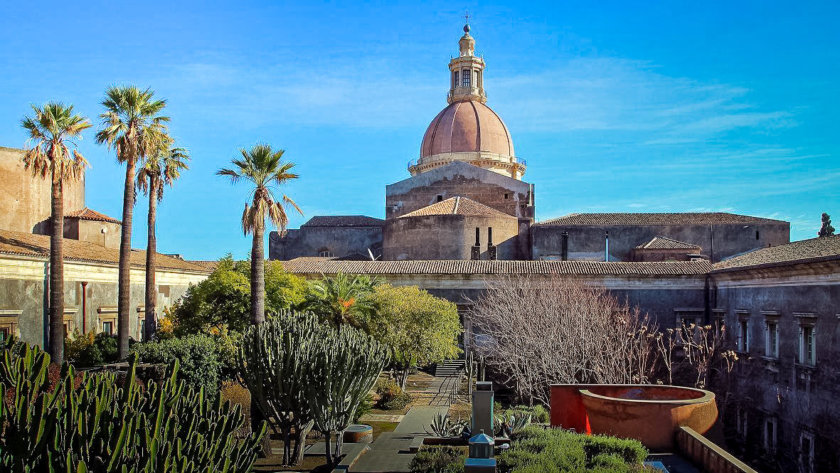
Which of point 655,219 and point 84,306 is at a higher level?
point 655,219

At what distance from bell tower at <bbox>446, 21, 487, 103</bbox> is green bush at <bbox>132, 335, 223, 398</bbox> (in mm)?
38502

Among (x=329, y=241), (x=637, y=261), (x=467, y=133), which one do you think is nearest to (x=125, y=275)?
(x=329, y=241)

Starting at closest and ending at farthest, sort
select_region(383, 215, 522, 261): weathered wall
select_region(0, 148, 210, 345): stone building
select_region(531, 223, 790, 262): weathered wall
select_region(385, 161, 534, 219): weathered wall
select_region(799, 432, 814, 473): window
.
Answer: select_region(799, 432, 814, 473): window, select_region(0, 148, 210, 345): stone building, select_region(383, 215, 522, 261): weathered wall, select_region(531, 223, 790, 262): weathered wall, select_region(385, 161, 534, 219): weathered wall

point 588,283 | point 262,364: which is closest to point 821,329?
point 588,283

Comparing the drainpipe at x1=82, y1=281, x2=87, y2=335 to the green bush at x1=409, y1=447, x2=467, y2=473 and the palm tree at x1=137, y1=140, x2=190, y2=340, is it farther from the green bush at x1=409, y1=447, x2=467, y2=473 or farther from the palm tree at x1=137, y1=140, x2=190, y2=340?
the green bush at x1=409, y1=447, x2=467, y2=473

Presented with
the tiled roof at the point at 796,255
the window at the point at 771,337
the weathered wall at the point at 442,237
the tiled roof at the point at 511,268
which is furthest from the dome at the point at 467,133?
the window at the point at 771,337

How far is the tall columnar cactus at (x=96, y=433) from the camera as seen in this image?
707 centimetres

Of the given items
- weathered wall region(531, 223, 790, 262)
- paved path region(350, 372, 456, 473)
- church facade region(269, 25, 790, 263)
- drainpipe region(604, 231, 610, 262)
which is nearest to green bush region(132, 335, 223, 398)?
paved path region(350, 372, 456, 473)

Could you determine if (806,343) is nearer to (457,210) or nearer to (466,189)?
(457,210)

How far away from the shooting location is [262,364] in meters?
14.6

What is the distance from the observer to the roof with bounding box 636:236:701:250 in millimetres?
37312

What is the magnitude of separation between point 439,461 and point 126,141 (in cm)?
1605

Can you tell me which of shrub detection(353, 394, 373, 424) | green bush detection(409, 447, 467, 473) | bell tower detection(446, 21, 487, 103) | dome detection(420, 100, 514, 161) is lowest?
shrub detection(353, 394, 373, 424)

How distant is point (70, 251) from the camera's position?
26.8m
